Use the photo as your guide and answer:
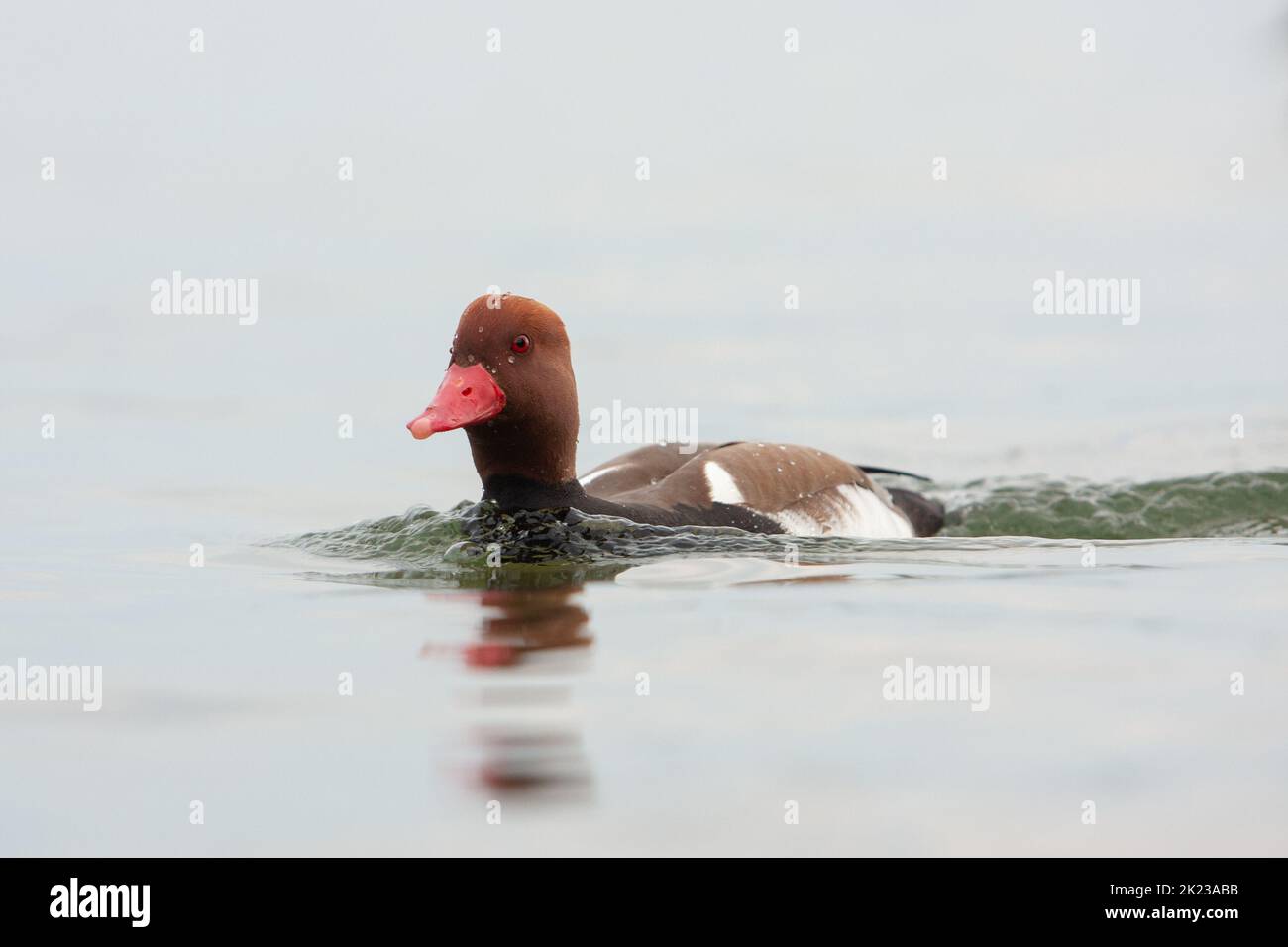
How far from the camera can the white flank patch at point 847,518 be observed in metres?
9.69

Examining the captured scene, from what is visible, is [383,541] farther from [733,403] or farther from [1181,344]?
[1181,344]

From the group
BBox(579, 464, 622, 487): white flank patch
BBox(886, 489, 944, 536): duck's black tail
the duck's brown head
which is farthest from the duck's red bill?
BBox(886, 489, 944, 536): duck's black tail

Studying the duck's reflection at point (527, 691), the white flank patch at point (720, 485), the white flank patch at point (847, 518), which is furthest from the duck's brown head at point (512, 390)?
the white flank patch at point (847, 518)

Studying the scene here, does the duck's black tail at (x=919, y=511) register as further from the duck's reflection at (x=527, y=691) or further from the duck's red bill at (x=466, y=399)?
the duck's reflection at (x=527, y=691)

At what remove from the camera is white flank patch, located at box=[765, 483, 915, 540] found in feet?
31.8

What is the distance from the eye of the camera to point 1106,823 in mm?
4340

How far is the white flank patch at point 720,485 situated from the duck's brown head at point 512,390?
38.4 inches

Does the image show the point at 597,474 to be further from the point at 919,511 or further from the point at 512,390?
the point at 919,511

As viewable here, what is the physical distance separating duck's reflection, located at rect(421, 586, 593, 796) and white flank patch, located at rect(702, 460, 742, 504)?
2.12 m

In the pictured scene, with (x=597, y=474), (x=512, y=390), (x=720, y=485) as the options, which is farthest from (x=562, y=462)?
(x=597, y=474)

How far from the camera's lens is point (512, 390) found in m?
8.43

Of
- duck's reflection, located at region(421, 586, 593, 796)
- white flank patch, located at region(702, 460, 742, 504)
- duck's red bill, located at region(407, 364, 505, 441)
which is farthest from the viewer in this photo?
white flank patch, located at region(702, 460, 742, 504)

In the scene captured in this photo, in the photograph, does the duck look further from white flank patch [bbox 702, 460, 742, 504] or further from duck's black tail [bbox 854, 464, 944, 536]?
duck's black tail [bbox 854, 464, 944, 536]

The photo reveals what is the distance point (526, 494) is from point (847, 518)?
2.26 meters
